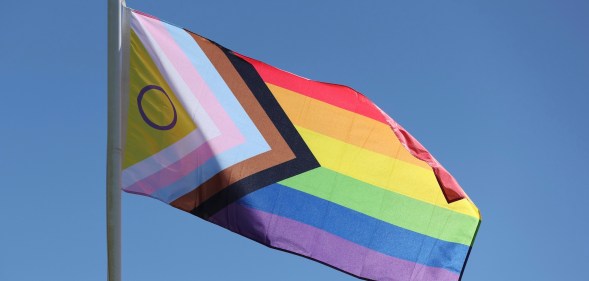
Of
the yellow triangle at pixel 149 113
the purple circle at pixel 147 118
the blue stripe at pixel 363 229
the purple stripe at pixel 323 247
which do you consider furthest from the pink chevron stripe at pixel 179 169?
the blue stripe at pixel 363 229

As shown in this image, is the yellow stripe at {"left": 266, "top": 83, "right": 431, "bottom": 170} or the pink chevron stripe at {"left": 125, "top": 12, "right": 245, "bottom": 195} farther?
the yellow stripe at {"left": 266, "top": 83, "right": 431, "bottom": 170}

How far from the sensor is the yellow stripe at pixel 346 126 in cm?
1301

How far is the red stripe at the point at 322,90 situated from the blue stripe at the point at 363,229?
1.32 metres

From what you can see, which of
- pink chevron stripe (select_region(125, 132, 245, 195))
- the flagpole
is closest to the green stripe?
pink chevron stripe (select_region(125, 132, 245, 195))

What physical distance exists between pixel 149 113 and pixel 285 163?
2054 mm

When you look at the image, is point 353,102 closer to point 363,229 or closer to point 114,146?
point 363,229

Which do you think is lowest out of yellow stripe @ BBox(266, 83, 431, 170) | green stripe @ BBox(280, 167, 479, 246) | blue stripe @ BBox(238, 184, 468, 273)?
blue stripe @ BBox(238, 184, 468, 273)

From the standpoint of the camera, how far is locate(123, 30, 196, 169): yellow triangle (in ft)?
38.3

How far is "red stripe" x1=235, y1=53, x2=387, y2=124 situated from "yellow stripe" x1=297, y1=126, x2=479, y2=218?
1.63ft

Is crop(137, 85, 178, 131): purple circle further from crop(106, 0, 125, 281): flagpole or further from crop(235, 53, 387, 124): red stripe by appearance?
crop(235, 53, 387, 124): red stripe

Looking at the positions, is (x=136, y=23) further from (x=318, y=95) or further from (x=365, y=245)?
(x=365, y=245)

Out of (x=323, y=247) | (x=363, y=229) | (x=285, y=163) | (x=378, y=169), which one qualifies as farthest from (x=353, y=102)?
(x=323, y=247)

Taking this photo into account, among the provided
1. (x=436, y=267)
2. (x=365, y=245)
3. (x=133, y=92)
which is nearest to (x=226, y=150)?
(x=133, y=92)

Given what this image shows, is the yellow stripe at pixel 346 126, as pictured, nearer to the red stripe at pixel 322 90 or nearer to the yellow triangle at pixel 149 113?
the red stripe at pixel 322 90
